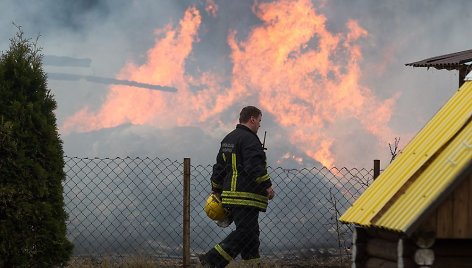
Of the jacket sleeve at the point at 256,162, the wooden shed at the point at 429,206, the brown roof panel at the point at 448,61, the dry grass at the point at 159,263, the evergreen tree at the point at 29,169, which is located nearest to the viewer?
the wooden shed at the point at 429,206

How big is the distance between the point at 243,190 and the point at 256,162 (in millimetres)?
395

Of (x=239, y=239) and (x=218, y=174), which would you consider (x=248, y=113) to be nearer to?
(x=218, y=174)

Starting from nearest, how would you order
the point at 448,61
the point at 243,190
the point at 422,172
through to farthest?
the point at 422,172 < the point at 243,190 < the point at 448,61

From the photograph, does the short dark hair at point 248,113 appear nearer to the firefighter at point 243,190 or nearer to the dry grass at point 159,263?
the firefighter at point 243,190

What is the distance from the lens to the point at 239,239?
9.00 metres

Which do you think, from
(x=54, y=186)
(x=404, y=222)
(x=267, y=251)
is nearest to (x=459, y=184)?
(x=404, y=222)

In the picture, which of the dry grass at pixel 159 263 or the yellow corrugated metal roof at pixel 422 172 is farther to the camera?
the dry grass at pixel 159 263

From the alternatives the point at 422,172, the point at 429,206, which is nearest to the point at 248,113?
the point at 422,172

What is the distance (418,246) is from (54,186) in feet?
15.3

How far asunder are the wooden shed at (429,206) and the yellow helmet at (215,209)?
123 inches

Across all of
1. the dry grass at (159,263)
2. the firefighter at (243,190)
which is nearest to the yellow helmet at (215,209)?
the firefighter at (243,190)

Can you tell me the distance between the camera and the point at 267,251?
11469 millimetres

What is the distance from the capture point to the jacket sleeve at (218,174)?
363 inches

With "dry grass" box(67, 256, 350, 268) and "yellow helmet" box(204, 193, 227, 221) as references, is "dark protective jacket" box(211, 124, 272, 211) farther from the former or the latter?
"dry grass" box(67, 256, 350, 268)
